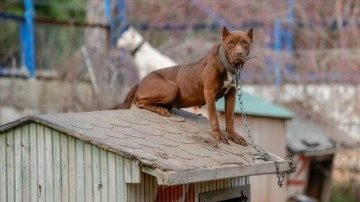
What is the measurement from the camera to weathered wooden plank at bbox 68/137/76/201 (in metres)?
6.10

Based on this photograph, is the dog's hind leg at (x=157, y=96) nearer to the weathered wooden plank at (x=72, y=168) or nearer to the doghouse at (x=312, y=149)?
the weathered wooden plank at (x=72, y=168)

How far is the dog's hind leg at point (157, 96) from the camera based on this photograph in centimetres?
722

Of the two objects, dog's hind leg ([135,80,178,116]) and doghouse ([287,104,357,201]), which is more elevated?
dog's hind leg ([135,80,178,116])

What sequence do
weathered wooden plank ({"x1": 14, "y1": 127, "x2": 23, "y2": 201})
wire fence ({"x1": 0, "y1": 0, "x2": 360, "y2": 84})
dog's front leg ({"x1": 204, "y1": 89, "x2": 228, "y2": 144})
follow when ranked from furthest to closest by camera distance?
wire fence ({"x1": 0, "y1": 0, "x2": 360, "y2": 84}), dog's front leg ({"x1": 204, "y1": 89, "x2": 228, "y2": 144}), weathered wooden plank ({"x1": 14, "y1": 127, "x2": 23, "y2": 201})

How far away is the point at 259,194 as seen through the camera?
11180mm

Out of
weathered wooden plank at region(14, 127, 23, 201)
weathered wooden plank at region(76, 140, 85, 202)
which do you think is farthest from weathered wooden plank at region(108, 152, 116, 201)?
weathered wooden plank at region(14, 127, 23, 201)

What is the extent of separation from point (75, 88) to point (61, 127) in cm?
737

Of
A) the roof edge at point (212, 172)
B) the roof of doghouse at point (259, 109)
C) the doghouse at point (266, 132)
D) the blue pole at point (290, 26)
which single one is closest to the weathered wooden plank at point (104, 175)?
the roof edge at point (212, 172)

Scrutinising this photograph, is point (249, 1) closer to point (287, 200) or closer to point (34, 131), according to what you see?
point (287, 200)

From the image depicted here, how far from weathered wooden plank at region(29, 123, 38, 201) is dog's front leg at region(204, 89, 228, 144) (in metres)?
1.48

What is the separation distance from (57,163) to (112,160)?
53 centimetres

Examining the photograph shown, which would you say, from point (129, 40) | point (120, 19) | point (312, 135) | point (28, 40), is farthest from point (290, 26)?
point (28, 40)

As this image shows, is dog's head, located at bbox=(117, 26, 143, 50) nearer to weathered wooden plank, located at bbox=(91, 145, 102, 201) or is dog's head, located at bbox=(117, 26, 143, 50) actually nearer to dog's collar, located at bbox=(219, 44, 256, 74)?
dog's collar, located at bbox=(219, 44, 256, 74)

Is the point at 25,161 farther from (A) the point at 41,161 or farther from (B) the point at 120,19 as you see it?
(B) the point at 120,19
